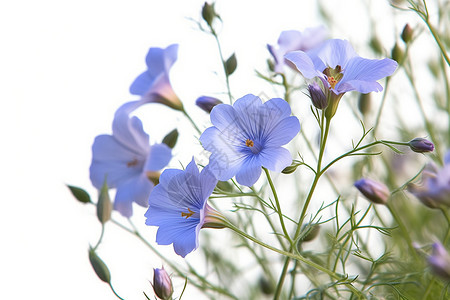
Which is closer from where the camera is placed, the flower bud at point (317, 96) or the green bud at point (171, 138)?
the flower bud at point (317, 96)

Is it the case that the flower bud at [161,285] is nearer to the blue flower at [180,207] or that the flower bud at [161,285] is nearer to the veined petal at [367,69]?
the blue flower at [180,207]

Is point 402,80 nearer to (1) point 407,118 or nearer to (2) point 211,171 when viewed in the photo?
(1) point 407,118

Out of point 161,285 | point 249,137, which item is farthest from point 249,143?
point 161,285

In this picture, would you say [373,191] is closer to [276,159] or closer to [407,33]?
[276,159]

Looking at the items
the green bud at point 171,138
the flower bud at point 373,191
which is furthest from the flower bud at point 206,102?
the flower bud at point 373,191

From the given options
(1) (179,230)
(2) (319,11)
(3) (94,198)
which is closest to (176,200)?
(1) (179,230)
